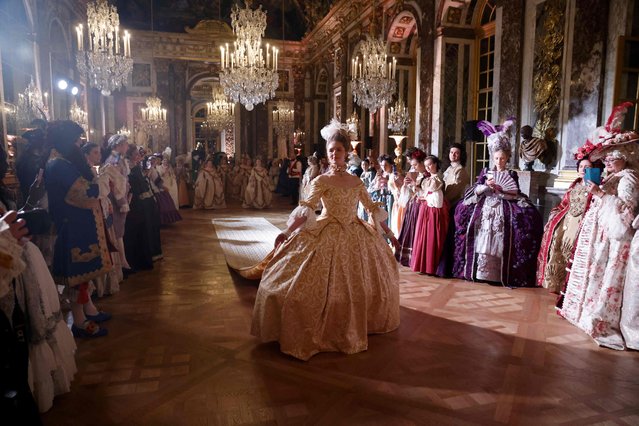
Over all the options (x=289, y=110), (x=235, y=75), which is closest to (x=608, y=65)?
(x=235, y=75)

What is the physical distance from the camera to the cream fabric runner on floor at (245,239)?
670 centimetres

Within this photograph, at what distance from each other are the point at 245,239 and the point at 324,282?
5.09 meters

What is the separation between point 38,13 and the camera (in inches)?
387

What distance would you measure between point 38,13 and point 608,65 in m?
10.6

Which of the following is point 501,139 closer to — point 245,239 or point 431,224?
point 431,224

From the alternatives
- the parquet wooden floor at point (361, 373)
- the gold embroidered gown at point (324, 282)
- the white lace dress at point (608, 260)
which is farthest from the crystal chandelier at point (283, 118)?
the white lace dress at point (608, 260)

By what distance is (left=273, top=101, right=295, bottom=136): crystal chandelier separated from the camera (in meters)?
18.6

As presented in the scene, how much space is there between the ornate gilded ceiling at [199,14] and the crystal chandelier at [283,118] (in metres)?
2.75

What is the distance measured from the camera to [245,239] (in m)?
8.42

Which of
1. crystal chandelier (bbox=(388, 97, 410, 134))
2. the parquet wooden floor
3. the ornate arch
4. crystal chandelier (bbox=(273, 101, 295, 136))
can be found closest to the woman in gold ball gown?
the parquet wooden floor

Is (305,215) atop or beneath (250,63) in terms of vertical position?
beneath

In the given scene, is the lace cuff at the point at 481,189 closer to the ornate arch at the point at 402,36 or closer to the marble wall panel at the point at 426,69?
the marble wall panel at the point at 426,69

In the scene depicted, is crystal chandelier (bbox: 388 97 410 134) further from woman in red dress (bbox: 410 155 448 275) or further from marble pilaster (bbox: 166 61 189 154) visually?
marble pilaster (bbox: 166 61 189 154)

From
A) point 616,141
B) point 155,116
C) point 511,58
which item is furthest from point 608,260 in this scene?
point 155,116
